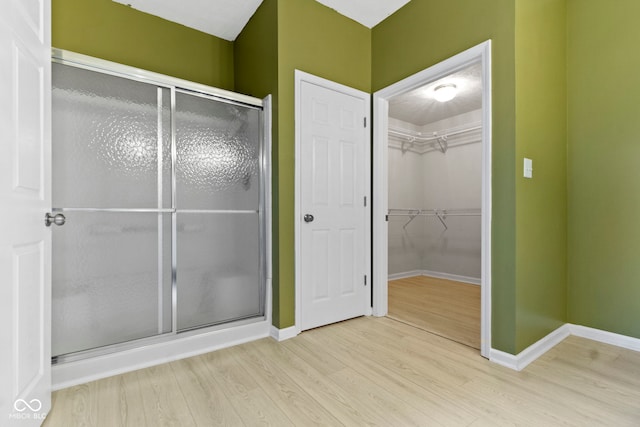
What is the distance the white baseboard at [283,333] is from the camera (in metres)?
2.29

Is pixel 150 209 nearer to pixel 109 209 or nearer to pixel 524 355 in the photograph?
pixel 109 209

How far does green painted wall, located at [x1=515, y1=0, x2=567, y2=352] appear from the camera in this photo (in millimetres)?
1917

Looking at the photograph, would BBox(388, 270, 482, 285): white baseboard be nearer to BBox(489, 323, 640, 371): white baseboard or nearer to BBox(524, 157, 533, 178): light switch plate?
BBox(489, 323, 640, 371): white baseboard

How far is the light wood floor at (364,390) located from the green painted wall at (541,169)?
0.99 ft

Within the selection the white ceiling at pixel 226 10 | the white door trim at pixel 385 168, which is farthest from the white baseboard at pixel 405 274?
the white ceiling at pixel 226 10

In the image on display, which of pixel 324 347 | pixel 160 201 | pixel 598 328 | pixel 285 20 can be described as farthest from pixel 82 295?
pixel 598 328

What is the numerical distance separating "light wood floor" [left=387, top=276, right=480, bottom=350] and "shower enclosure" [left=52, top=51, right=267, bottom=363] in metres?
1.41

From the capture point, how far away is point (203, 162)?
2201 millimetres

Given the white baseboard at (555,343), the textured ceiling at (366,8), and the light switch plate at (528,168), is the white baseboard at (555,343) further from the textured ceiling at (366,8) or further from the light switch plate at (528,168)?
the textured ceiling at (366,8)

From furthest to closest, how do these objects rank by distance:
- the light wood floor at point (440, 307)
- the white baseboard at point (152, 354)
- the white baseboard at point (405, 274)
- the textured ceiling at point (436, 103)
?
the white baseboard at point (405, 274)
the textured ceiling at point (436, 103)
the light wood floor at point (440, 307)
the white baseboard at point (152, 354)

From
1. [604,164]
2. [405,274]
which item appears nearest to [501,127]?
[604,164]
